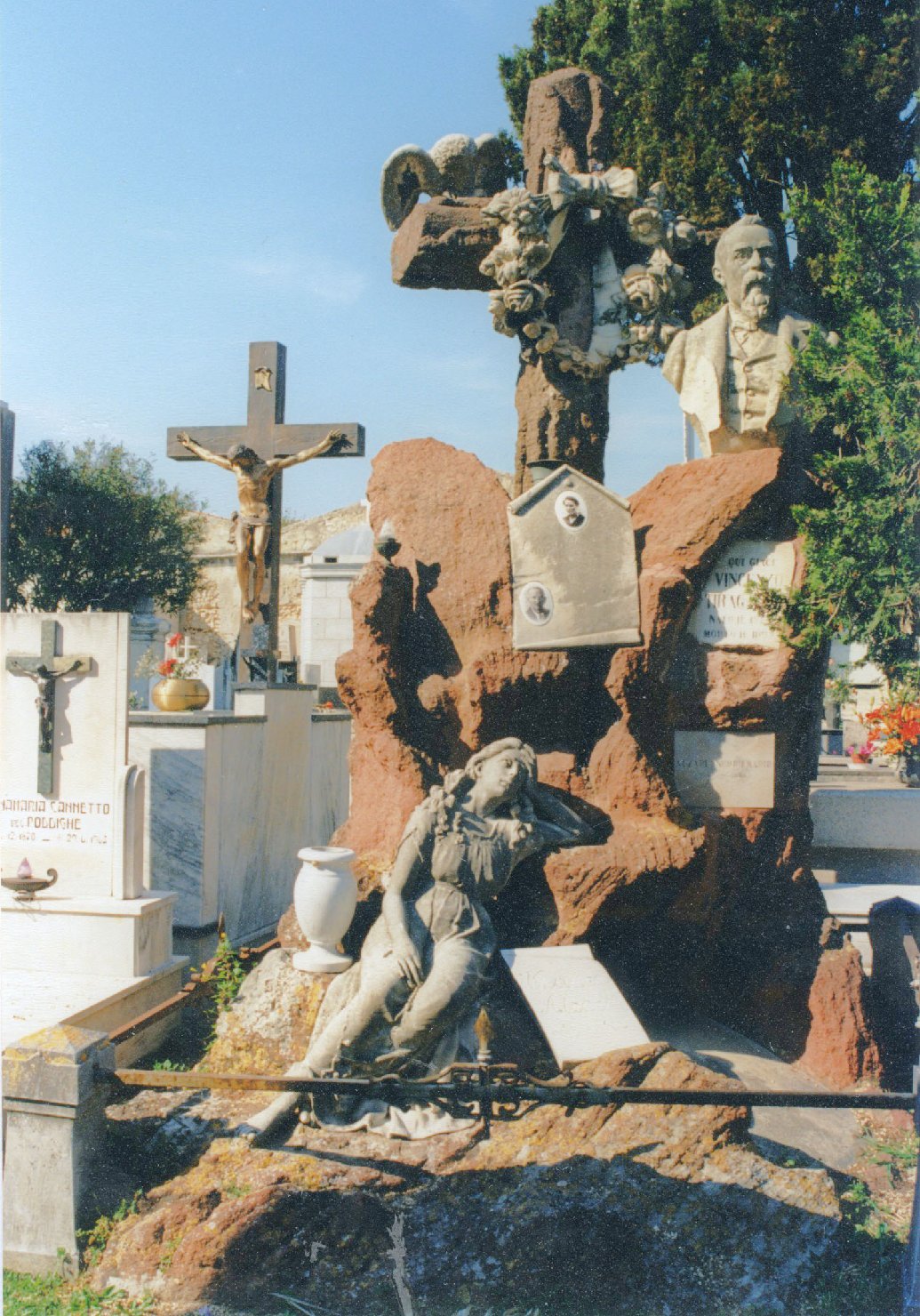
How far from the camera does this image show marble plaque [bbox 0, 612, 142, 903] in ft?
19.3

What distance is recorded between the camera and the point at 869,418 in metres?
5.13

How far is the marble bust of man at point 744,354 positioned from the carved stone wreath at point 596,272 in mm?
372

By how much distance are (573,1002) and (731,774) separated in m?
1.81

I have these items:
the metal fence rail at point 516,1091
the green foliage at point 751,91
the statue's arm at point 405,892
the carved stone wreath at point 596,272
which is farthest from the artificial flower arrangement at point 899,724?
the green foliage at point 751,91

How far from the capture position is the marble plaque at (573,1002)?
444 cm

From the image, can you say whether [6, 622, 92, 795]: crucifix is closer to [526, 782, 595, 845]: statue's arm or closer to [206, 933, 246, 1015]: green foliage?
[206, 933, 246, 1015]: green foliage

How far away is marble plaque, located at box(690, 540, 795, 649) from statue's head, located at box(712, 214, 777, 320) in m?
1.51

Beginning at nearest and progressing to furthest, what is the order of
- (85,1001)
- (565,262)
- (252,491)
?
(85,1001), (565,262), (252,491)

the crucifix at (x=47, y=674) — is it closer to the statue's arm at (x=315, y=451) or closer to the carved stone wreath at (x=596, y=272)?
the carved stone wreath at (x=596, y=272)

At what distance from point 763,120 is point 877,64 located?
1195 millimetres

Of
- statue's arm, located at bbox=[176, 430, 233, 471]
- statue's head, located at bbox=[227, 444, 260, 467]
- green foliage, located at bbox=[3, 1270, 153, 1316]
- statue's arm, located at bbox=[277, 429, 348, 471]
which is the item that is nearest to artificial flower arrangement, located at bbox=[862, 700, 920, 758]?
green foliage, located at bbox=[3, 1270, 153, 1316]

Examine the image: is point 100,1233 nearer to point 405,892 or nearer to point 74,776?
point 405,892

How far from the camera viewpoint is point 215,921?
7027mm

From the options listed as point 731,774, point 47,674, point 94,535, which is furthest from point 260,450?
point 94,535
